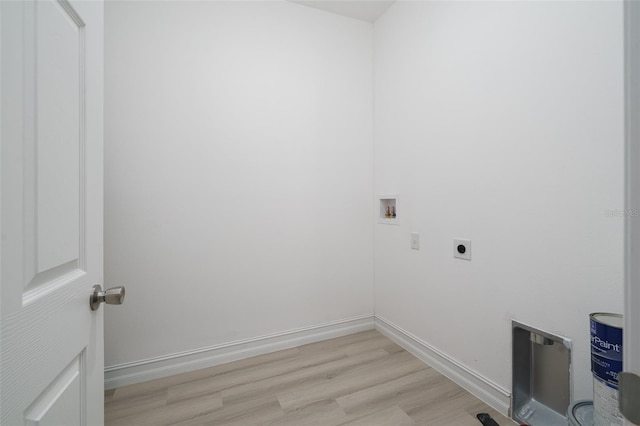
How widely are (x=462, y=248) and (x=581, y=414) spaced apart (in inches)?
33.1

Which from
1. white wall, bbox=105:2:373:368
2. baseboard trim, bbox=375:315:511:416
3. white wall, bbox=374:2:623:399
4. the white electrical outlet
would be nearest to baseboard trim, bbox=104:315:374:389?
white wall, bbox=105:2:373:368

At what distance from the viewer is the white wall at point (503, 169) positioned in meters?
1.11

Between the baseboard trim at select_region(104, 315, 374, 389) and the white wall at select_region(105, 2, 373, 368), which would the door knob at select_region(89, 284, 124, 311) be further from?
the baseboard trim at select_region(104, 315, 374, 389)

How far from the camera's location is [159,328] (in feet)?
5.98

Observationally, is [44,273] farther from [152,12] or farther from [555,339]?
[152,12]

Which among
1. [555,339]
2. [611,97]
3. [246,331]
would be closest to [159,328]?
[246,331]

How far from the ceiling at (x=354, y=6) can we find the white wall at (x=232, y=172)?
0.21ft

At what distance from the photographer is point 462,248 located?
1.66 meters

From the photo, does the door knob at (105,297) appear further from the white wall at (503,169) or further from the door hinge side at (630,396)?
the white wall at (503,169)

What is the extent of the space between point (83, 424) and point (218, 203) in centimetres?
141

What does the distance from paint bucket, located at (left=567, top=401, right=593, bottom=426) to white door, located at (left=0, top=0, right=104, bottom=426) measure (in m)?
1.55

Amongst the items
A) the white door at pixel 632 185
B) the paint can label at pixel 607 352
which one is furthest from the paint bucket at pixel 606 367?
the white door at pixel 632 185

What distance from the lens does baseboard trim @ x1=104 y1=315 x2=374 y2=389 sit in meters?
1.73

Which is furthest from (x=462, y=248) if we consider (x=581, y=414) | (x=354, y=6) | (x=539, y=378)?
(x=354, y=6)
